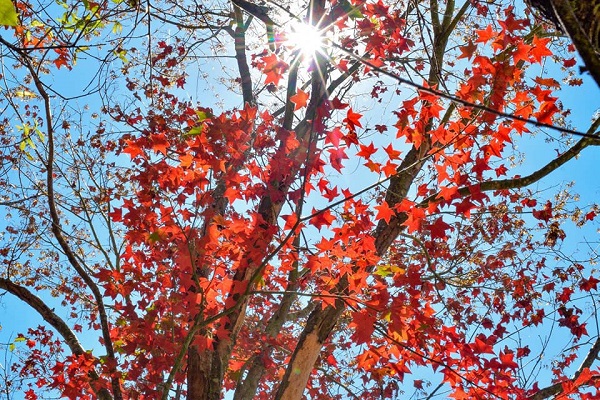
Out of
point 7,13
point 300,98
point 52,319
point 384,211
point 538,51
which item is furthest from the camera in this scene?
point 52,319

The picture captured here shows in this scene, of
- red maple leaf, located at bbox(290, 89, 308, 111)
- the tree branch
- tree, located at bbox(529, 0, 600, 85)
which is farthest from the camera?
the tree branch

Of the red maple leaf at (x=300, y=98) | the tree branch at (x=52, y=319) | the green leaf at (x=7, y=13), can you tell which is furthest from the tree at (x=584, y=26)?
the tree branch at (x=52, y=319)

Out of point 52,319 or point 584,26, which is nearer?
point 584,26

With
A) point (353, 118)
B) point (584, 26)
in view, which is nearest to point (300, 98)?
point (353, 118)

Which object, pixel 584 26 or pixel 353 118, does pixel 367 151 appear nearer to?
pixel 353 118

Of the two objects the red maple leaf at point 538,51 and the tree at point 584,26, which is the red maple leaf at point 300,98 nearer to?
the red maple leaf at point 538,51

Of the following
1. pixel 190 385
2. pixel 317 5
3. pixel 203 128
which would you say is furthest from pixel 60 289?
pixel 317 5

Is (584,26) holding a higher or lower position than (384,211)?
lower

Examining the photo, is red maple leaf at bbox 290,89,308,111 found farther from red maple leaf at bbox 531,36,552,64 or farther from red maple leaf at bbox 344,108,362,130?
red maple leaf at bbox 531,36,552,64

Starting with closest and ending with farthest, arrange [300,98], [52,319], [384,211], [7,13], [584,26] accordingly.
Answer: [584,26], [7,13], [300,98], [384,211], [52,319]

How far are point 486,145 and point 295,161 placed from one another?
4.74 ft

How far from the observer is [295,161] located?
12.5ft

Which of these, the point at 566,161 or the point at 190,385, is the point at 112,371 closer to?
the point at 190,385

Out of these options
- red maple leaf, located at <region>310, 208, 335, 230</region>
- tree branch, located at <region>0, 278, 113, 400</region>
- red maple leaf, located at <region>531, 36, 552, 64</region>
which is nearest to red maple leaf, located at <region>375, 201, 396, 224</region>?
red maple leaf, located at <region>310, 208, 335, 230</region>
